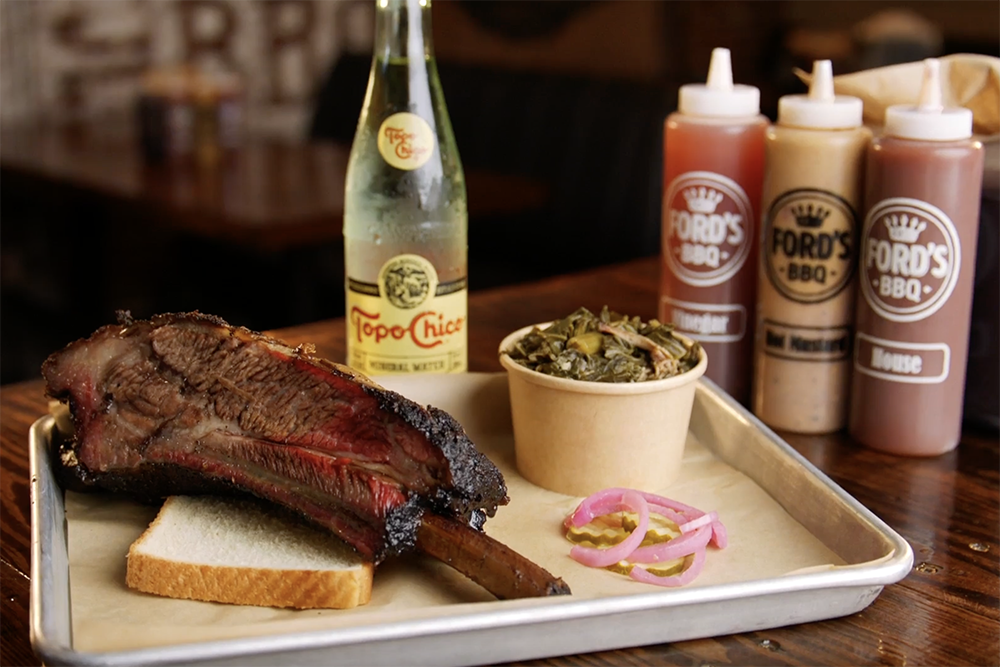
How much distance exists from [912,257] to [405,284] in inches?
22.3

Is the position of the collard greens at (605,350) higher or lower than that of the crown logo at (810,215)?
lower

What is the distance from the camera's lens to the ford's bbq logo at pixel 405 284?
1355mm

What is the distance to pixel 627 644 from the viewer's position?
2.89 feet

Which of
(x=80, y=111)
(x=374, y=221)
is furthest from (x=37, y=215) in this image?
(x=374, y=221)

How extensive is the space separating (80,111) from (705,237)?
414 cm

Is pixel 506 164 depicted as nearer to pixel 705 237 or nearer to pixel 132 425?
pixel 705 237

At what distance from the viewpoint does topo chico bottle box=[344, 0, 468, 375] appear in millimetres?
1366

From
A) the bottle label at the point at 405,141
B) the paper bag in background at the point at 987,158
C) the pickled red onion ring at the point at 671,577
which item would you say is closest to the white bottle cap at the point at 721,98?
the paper bag in background at the point at 987,158

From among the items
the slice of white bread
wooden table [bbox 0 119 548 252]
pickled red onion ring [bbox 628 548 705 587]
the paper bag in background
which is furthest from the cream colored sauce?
wooden table [bbox 0 119 548 252]

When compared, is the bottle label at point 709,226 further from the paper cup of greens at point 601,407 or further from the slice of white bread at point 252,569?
the slice of white bread at point 252,569

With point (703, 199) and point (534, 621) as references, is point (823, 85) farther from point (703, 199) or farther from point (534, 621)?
point (534, 621)

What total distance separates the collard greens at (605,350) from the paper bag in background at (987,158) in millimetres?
366

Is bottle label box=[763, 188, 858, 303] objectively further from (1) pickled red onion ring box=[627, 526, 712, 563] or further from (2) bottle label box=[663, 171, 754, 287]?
(1) pickled red onion ring box=[627, 526, 712, 563]

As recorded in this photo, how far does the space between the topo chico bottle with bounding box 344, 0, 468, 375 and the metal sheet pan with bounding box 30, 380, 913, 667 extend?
0.46 metres
